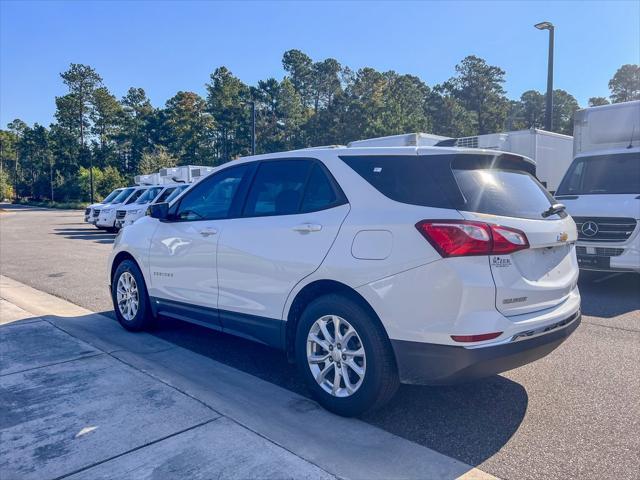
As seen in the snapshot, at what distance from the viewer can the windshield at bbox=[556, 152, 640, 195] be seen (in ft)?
25.7

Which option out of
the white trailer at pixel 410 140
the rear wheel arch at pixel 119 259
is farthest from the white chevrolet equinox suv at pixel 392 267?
the white trailer at pixel 410 140

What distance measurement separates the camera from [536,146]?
1279cm

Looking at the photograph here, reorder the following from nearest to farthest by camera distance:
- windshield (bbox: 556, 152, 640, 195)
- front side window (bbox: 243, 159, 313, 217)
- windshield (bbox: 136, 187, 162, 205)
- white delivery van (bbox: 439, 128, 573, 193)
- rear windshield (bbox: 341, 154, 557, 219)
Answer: rear windshield (bbox: 341, 154, 557, 219) → front side window (bbox: 243, 159, 313, 217) → windshield (bbox: 556, 152, 640, 195) → white delivery van (bbox: 439, 128, 573, 193) → windshield (bbox: 136, 187, 162, 205)

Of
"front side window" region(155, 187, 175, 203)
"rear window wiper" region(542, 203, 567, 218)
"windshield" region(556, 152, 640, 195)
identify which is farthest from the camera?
"front side window" region(155, 187, 175, 203)

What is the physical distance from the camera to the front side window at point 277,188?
3.86 m

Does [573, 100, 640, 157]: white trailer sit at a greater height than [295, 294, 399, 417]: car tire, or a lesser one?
greater

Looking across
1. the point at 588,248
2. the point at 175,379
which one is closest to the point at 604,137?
the point at 588,248

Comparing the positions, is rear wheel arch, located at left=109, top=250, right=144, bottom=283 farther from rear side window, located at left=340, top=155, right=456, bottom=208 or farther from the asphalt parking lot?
rear side window, located at left=340, top=155, right=456, bottom=208

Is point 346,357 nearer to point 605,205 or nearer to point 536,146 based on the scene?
point 605,205

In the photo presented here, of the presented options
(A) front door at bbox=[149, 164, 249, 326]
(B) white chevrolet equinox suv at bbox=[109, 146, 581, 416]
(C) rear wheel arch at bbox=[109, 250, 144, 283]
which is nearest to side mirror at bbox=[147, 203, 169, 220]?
(A) front door at bbox=[149, 164, 249, 326]

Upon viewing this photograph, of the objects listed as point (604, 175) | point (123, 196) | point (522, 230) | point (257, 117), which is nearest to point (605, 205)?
Result: point (604, 175)

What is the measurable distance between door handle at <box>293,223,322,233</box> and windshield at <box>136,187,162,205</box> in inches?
604

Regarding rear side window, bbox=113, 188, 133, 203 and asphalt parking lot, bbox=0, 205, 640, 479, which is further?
rear side window, bbox=113, 188, 133, 203

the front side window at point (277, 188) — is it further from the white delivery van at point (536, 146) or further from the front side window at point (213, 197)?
the white delivery van at point (536, 146)
